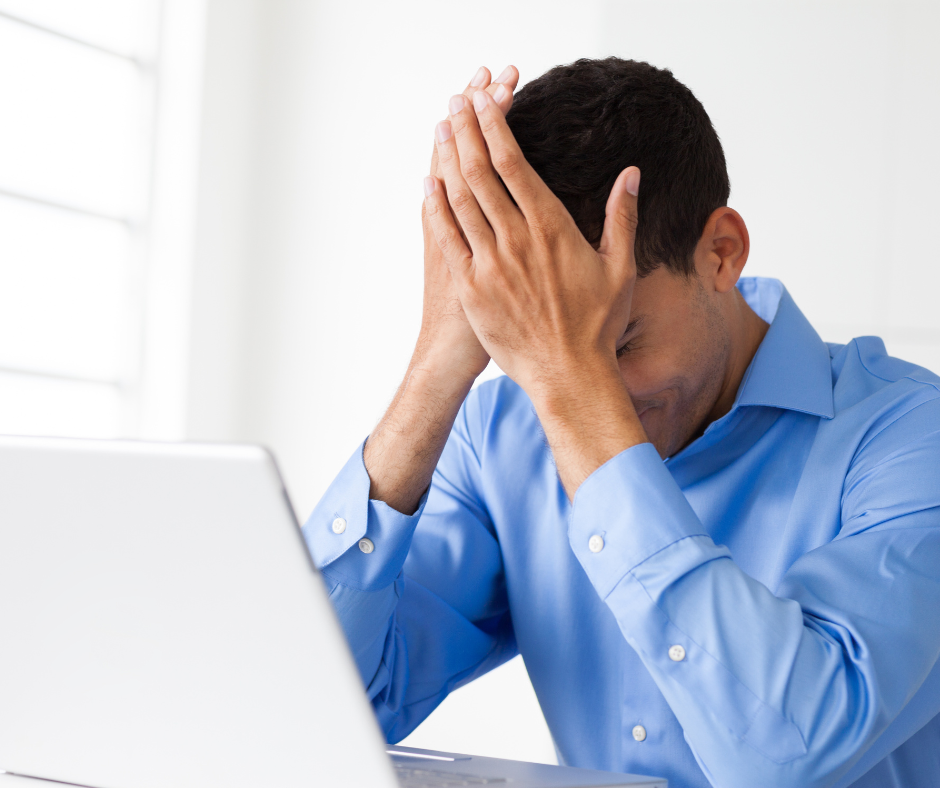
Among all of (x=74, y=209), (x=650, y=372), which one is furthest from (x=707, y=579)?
(x=74, y=209)

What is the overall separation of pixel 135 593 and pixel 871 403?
80 centimetres

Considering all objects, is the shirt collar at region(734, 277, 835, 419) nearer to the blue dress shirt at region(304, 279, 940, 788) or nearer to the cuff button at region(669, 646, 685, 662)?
the blue dress shirt at region(304, 279, 940, 788)

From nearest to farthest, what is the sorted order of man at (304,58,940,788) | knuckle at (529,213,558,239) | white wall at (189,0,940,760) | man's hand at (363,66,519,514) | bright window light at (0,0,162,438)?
man at (304,58,940,788) < knuckle at (529,213,558,239) < man's hand at (363,66,519,514) < white wall at (189,0,940,760) < bright window light at (0,0,162,438)

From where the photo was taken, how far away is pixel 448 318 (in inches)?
40.1

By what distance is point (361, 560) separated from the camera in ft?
3.16

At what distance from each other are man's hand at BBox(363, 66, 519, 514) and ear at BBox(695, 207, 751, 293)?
0.28m

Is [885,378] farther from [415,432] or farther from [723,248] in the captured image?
[415,432]

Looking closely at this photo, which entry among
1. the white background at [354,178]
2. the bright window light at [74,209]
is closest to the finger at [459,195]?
the white background at [354,178]

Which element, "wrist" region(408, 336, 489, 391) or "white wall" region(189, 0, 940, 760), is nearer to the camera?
"wrist" region(408, 336, 489, 391)

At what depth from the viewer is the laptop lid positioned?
0.47 meters

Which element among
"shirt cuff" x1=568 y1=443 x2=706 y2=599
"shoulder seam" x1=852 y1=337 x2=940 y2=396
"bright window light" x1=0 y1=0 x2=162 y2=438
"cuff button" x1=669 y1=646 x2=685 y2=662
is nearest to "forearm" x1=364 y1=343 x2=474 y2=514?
"shirt cuff" x1=568 y1=443 x2=706 y2=599

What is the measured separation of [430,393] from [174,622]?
0.54 meters

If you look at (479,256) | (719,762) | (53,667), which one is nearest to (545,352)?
(479,256)

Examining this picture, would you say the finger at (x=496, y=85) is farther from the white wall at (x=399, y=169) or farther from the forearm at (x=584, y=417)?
the white wall at (x=399, y=169)
